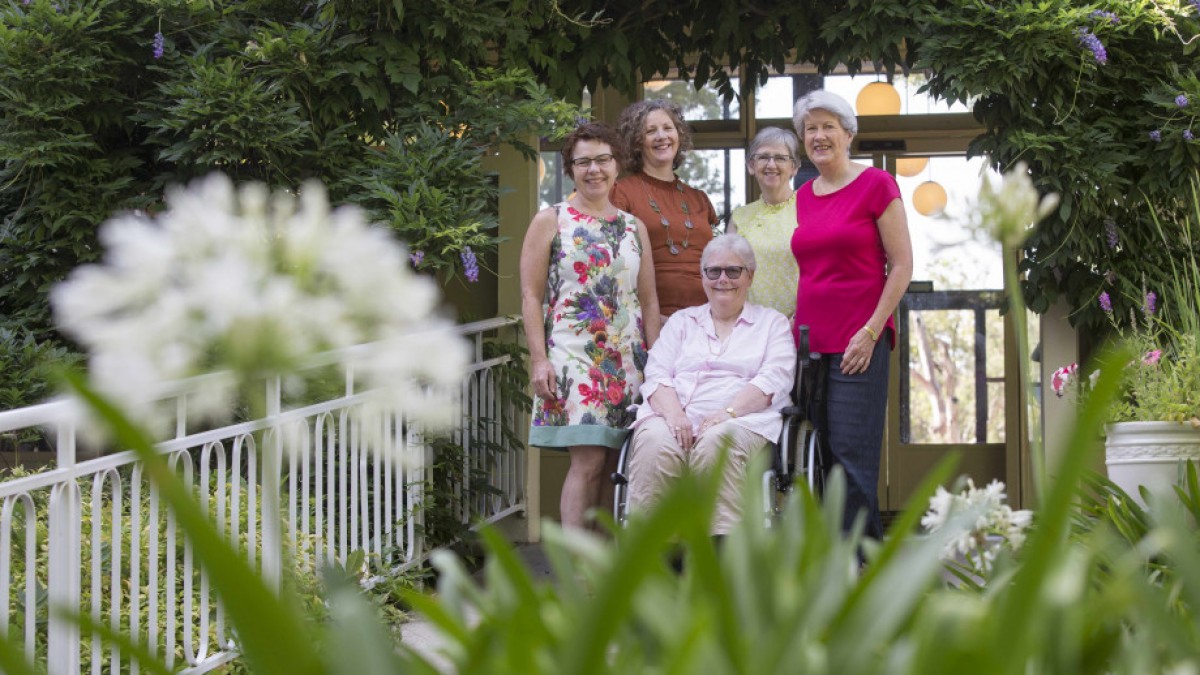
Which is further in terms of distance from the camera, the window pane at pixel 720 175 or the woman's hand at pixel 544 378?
the window pane at pixel 720 175

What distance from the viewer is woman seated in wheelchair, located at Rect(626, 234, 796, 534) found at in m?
3.81

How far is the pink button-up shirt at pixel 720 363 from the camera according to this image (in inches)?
154

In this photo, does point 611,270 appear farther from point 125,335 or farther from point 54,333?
point 125,335

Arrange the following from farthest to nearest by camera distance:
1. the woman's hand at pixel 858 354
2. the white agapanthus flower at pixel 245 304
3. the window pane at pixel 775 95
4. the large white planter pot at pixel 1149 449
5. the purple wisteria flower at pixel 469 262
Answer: the window pane at pixel 775 95
the purple wisteria flower at pixel 469 262
the woman's hand at pixel 858 354
the large white planter pot at pixel 1149 449
the white agapanthus flower at pixel 245 304

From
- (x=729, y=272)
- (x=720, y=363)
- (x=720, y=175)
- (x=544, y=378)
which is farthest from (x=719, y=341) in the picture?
(x=720, y=175)

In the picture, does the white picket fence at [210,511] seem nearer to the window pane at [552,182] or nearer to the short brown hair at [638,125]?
the window pane at [552,182]

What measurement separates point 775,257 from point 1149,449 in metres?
1.30

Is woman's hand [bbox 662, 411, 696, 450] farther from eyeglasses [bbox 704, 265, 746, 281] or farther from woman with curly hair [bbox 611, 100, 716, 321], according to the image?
woman with curly hair [bbox 611, 100, 716, 321]

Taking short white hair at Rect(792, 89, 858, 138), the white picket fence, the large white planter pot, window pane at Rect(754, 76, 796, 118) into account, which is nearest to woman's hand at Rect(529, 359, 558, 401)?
the white picket fence

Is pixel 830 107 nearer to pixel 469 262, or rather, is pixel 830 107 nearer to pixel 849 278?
pixel 849 278

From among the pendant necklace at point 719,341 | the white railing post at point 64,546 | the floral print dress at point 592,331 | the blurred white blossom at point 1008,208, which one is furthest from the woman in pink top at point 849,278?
the blurred white blossom at point 1008,208

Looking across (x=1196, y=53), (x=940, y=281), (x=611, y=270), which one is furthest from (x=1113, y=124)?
(x=611, y=270)

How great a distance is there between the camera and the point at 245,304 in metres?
0.58

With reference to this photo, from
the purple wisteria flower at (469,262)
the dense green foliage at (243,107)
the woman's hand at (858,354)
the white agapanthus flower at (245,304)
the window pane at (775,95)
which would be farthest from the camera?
the window pane at (775,95)
